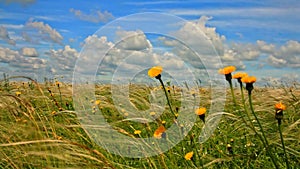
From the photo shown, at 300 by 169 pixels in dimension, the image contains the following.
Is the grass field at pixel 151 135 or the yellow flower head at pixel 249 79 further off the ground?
the yellow flower head at pixel 249 79

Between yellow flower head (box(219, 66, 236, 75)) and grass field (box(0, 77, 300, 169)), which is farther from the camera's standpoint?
grass field (box(0, 77, 300, 169))

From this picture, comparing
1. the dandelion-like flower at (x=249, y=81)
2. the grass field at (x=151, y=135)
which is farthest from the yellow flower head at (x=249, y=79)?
the grass field at (x=151, y=135)

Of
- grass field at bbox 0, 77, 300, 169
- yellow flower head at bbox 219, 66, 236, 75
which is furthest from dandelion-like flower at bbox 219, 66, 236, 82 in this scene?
grass field at bbox 0, 77, 300, 169

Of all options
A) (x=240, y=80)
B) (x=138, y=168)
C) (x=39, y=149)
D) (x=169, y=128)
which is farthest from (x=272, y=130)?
(x=39, y=149)

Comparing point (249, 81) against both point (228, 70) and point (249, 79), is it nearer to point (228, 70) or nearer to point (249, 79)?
point (249, 79)

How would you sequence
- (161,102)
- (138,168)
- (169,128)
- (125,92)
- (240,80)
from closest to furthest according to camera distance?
(240,80), (138,168), (169,128), (125,92), (161,102)

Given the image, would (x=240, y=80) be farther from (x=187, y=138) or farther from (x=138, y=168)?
(x=187, y=138)

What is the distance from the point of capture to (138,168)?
2.68 metres

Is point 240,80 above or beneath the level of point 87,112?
above

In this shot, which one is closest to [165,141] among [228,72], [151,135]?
[151,135]

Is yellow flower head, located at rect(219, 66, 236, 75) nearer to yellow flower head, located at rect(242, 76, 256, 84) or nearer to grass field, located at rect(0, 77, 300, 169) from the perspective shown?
yellow flower head, located at rect(242, 76, 256, 84)

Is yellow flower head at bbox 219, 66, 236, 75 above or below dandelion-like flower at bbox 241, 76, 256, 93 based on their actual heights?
above

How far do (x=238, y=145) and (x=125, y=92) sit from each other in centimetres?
140

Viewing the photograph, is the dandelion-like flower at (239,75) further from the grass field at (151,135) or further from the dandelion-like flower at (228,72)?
the grass field at (151,135)
